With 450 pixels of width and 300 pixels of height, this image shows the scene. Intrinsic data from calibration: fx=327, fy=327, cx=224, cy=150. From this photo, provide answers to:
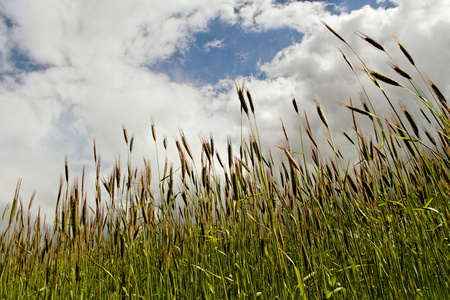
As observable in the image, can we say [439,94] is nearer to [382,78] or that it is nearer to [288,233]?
[382,78]

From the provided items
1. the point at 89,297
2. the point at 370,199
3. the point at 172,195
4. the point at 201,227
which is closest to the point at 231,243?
the point at 201,227

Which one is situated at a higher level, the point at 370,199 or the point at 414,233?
the point at 370,199

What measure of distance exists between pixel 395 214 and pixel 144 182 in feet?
5.54

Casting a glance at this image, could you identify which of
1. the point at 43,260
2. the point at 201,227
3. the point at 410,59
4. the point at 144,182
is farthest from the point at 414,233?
the point at 43,260

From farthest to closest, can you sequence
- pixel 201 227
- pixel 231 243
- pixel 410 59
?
pixel 231 243
pixel 201 227
pixel 410 59

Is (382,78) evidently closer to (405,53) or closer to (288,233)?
(405,53)

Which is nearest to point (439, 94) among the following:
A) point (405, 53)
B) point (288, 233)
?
point (405, 53)

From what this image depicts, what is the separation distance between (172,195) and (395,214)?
1472 mm

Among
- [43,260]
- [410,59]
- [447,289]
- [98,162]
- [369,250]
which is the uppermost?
[98,162]

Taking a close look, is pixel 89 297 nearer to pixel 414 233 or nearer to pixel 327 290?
pixel 327 290

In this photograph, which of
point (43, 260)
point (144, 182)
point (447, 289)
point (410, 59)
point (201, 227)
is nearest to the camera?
point (410, 59)

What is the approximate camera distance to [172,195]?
2096mm

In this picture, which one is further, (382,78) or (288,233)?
(288,233)

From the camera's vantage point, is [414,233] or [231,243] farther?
[231,243]
